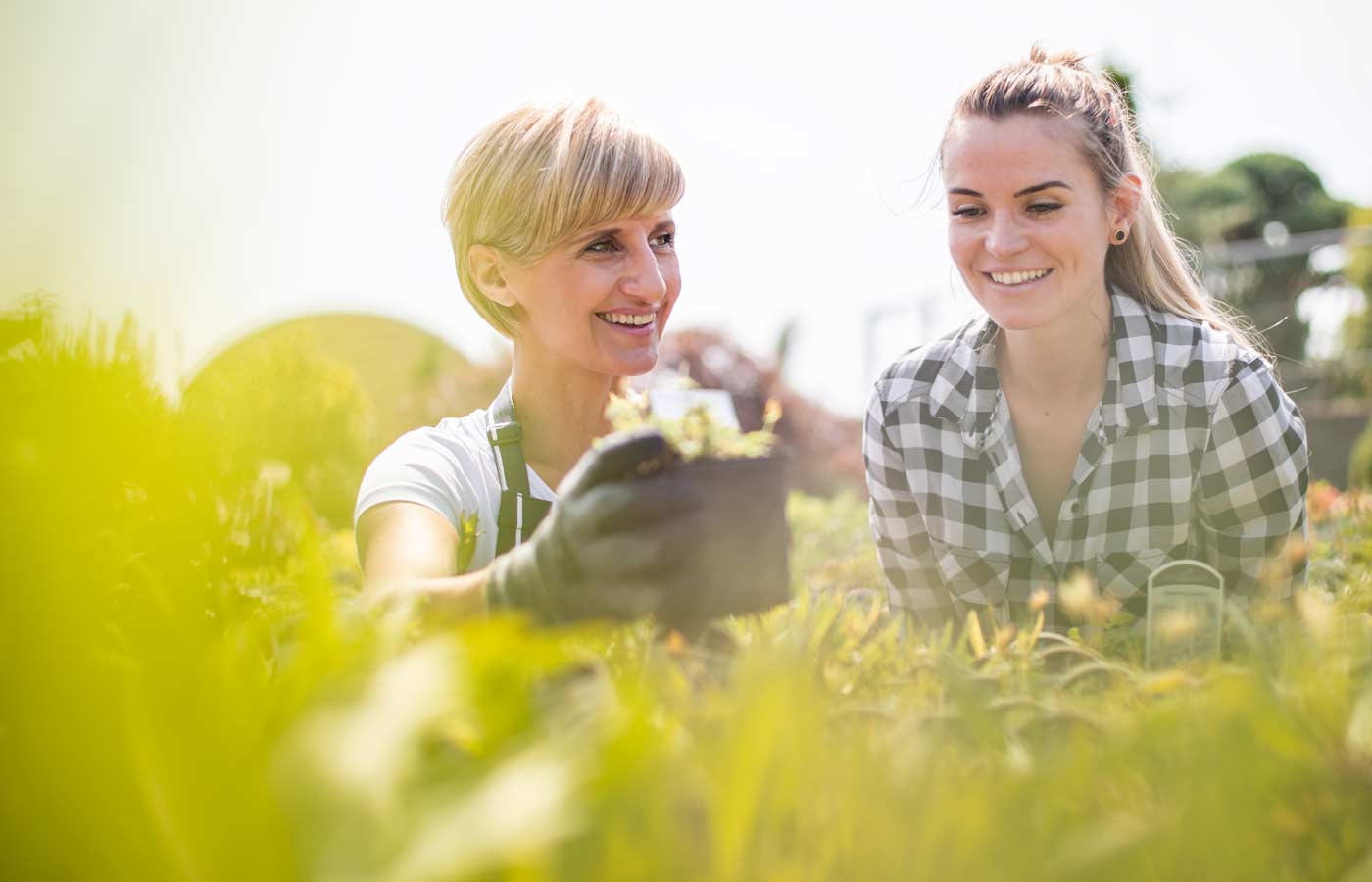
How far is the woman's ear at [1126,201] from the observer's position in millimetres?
2555

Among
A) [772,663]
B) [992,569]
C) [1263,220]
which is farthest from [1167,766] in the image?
[1263,220]

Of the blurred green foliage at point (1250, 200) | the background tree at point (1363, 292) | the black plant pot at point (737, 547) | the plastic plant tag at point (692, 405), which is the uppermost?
the blurred green foliage at point (1250, 200)

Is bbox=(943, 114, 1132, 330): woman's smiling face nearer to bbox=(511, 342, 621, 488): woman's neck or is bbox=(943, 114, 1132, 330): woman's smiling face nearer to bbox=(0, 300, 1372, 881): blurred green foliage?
bbox=(511, 342, 621, 488): woman's neck

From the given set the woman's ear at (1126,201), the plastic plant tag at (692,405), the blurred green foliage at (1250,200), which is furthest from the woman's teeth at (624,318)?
the blurred green foliage at (1250,200)

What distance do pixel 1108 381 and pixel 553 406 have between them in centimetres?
146

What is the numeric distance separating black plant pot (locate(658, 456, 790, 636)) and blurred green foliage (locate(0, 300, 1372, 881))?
13cm

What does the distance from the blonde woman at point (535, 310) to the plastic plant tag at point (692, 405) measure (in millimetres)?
499

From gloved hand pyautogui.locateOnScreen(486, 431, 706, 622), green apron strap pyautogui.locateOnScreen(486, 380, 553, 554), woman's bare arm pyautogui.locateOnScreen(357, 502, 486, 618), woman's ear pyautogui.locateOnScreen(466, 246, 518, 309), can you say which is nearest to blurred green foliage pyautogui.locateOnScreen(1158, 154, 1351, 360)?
woman's ear pyautogui.locateOnScreen(466, 246, 518, 309)

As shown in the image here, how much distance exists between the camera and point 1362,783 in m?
0.70

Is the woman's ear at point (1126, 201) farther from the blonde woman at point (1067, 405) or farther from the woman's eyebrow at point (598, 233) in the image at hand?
the woman's eyebrow at point (598, 233)

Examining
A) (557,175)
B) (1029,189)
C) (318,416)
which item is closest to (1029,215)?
(1029,189)

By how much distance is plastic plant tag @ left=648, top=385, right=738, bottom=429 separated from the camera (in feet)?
3.58

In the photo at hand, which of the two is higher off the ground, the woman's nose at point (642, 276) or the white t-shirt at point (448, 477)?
the woman's nose at point (642, 276)

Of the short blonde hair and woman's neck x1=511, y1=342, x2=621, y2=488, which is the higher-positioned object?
the short blonde hair
